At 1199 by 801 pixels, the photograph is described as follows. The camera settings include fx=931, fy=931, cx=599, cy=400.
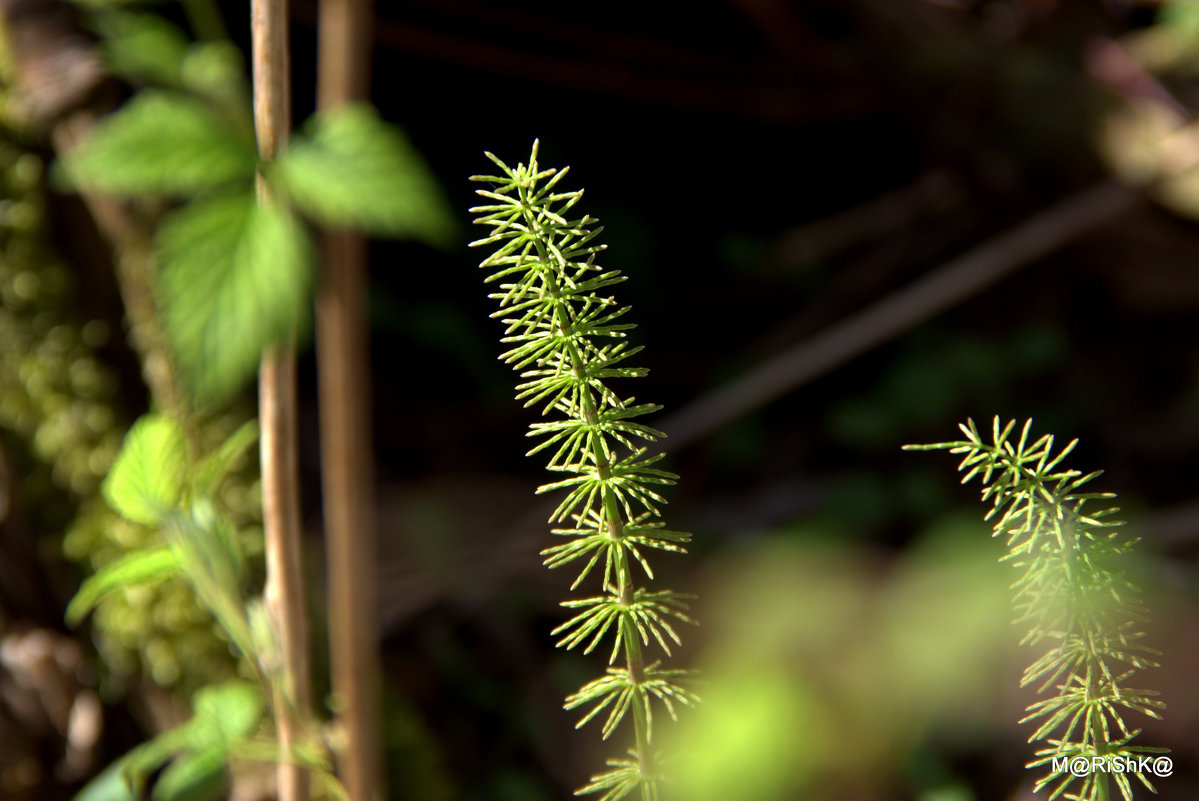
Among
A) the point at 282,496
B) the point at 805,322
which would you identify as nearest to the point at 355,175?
the point at 282,496

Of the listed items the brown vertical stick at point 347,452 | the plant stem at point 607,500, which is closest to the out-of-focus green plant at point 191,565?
the brown vertical stick at point 347,452

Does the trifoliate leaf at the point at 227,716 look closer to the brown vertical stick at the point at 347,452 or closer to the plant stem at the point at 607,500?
the brown vertical stick at the point at 347,452

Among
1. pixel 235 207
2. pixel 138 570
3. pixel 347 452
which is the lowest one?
pixel 138 570

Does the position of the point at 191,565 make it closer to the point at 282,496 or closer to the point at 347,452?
the point at 282,496

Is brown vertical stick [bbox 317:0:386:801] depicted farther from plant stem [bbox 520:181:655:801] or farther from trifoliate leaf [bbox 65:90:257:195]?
plant stem [bbox 520:181:655:801]

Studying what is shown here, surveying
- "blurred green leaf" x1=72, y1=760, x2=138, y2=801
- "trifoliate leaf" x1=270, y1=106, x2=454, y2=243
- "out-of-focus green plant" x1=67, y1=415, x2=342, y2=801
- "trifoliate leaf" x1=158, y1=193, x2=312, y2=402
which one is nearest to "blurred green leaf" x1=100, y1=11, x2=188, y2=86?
"trifoliate leaf" x1=270, y1=106, x2=454, y2=243
